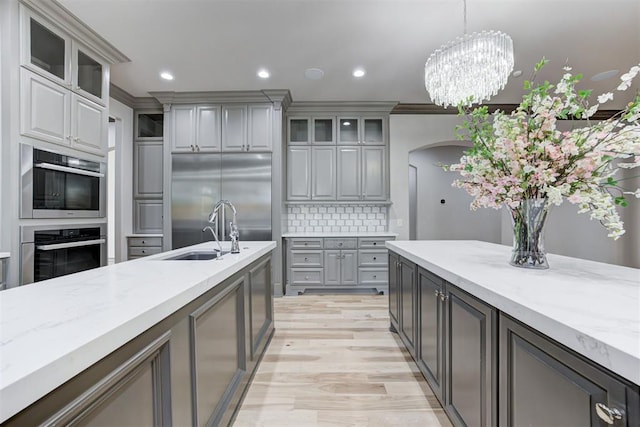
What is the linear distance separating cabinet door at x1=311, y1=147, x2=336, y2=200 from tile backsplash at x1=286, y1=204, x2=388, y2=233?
0.34 meters

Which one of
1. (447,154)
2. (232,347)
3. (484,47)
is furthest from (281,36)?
(447,154)

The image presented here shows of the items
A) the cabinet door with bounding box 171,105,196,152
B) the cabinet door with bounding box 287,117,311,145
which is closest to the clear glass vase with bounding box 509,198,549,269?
the cabinet door with bounding box 287,117,311,145

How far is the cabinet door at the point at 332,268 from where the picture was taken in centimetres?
428

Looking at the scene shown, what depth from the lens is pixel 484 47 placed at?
2188mm

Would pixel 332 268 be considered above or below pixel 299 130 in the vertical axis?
below

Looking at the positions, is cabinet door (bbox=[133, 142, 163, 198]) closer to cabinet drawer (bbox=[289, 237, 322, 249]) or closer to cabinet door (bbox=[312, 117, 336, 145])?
cabinet drawer (bbox=[289, 237, 322, 249])

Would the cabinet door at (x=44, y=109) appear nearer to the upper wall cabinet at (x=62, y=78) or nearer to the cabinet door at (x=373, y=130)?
the upper wall cabinet at (x=62, y=78)

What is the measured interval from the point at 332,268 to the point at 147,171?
3.17m

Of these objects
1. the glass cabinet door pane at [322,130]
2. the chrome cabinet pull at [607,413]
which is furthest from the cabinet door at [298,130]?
the chrome cabinet pull at [607,413]

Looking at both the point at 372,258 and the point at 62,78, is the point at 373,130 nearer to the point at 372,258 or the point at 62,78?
the point at 372,258

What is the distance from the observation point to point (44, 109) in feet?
8.16

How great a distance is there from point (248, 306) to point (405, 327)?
125 cm

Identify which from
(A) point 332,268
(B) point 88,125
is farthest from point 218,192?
(A) point 332,268

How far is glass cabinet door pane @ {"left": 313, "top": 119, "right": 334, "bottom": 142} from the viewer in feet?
15.1
